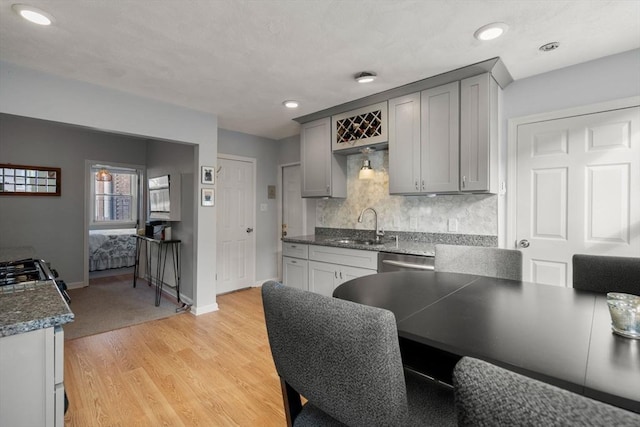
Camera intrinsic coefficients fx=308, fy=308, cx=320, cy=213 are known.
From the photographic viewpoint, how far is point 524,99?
271cm

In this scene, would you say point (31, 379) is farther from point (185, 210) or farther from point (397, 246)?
point (185, 210)

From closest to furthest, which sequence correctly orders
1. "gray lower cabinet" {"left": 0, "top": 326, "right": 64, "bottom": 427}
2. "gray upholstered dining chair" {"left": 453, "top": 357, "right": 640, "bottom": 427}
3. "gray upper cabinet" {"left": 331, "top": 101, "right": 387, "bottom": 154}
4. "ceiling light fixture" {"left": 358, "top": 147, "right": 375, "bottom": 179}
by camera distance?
"gray upholstered dining chair" {"left": 453, "top": 357, "right": 640, "bottom": 427} < "gray lower cabinet" {"left": 0, "top": 326, "right": 64, "bottom": 427} < "gray upper cabinet" {"left": 331, "top": 101, "right": 387, "bottom": 154} < "ceiling light fixture" {"left": 358, "top": 147, "right": 375, "bottom": 179}

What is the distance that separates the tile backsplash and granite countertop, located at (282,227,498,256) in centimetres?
5

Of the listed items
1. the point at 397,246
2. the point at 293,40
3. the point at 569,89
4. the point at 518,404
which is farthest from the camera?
the point at 397,246

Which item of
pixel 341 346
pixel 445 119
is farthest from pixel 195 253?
pixel 341 346

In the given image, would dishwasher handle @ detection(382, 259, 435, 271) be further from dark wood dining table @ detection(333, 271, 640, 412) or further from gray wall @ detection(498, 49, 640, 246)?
dark wood dining table @ detection(333, 271, 640, 412)

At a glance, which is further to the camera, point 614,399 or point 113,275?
point 113,275

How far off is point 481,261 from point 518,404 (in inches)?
61.9

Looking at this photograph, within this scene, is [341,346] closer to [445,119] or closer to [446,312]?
[446,312]

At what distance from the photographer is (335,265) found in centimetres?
336

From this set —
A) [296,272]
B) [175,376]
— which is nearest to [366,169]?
[296,272]

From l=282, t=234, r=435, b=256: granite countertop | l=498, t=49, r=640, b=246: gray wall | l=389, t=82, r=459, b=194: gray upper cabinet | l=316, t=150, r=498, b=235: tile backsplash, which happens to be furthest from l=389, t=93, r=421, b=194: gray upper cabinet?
l=498, t=49, r=640, b=246: gray wall

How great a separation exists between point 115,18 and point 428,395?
2.55m

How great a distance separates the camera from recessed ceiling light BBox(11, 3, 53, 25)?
1766 millimetres
